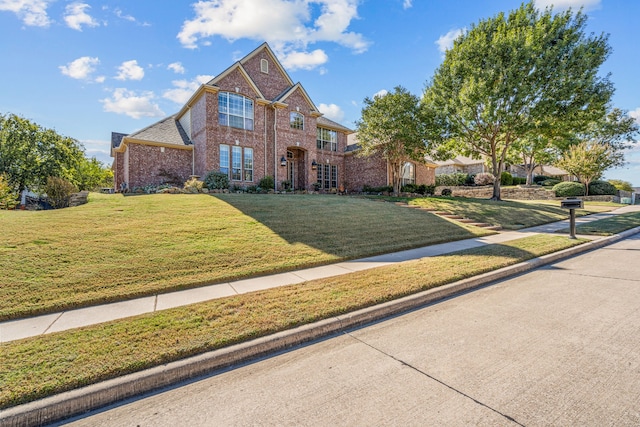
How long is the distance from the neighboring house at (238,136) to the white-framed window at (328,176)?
0.47 metres

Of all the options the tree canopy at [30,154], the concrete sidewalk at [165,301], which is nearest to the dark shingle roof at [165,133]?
the tree canopy at [30,154]

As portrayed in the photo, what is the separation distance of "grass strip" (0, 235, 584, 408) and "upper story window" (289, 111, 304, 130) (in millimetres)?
18426

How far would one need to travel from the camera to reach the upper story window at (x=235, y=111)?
19578 mm

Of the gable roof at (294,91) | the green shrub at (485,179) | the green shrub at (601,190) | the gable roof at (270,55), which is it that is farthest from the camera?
the green shrub at (485,179)

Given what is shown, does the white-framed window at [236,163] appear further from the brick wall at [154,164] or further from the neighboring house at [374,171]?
the neighboring house at [374,171]

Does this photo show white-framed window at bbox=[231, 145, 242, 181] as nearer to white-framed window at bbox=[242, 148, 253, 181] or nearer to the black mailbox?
white-framed window at bbox=[242, 148, 253, 181]

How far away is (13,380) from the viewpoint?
2711 mm

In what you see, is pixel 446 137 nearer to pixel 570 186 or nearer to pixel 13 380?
pixel 570 186

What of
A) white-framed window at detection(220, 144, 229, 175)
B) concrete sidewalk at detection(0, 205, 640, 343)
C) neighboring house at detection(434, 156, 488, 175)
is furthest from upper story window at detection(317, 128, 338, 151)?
neighboring house at detection(434, 156, 488, 175)

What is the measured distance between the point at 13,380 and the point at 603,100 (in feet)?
85.5

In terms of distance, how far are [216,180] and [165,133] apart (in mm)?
5761

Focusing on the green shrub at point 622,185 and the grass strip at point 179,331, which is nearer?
the grass strip at point 179,331

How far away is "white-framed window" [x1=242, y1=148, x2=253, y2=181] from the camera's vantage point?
20594 millimetres

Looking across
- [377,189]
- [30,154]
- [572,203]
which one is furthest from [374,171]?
[30,154]
